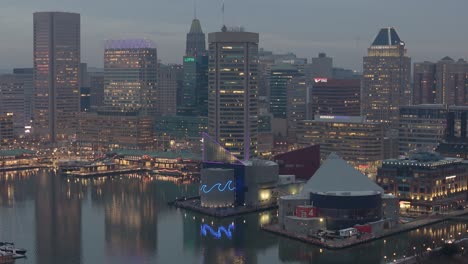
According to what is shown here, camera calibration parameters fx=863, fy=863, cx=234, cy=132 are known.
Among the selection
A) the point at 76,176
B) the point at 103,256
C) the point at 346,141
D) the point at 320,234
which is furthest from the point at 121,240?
the point at 346,141

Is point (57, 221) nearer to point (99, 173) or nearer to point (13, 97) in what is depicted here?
point (99, 173)

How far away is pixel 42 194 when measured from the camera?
197 feet

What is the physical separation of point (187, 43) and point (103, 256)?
115248mm

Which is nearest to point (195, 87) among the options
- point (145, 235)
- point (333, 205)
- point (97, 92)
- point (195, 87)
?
point (195, 87)

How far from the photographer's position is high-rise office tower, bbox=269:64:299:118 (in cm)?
12206

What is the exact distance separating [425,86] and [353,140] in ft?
180

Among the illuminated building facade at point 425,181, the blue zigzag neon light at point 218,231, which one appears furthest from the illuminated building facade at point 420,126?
the blue zigzag neon light at point 218,231

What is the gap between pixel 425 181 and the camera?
171ft

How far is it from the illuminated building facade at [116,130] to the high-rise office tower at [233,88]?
21.6 metres

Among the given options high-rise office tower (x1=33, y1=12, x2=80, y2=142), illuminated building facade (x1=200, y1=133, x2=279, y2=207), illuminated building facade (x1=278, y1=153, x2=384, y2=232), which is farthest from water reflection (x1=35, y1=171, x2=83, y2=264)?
high-rise office tower (x1=33, y1=12, x2=80, y2=142)

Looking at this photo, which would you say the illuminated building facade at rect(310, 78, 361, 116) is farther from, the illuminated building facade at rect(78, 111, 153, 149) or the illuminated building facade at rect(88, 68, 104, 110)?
the illuminated building facade at rect(88, 68, 104, 110)

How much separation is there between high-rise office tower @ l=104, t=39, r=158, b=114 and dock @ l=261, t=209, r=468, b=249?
2327 inches

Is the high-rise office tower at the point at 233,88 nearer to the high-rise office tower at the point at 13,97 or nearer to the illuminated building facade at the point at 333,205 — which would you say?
the illuminated building facade at the point at 333,205

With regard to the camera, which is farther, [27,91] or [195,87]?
[27,91]
